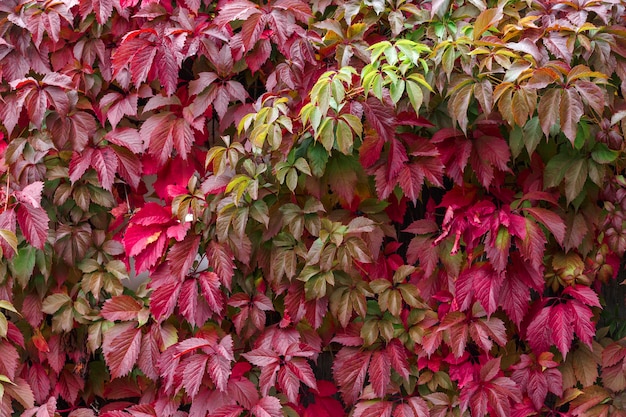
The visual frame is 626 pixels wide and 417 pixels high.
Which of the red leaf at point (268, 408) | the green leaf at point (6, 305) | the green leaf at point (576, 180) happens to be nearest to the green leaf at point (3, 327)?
the green leaf at point (6, 305)

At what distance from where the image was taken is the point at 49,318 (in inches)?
95.3

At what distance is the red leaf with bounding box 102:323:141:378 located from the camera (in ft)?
7.06

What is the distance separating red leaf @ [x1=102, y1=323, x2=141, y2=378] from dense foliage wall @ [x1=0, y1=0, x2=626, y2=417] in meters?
0.01

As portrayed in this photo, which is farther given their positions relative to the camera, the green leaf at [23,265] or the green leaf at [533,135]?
the green leaf at [23,265]

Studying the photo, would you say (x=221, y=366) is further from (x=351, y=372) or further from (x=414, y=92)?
(x=414, y=92)

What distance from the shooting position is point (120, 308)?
7.35ft

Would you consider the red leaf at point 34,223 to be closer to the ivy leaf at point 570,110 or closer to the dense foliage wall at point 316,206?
the dense foliage wall at point 316,206

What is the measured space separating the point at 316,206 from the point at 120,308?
2.20 feet

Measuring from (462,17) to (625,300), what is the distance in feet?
3.22

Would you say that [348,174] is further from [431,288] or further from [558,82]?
[558,82]

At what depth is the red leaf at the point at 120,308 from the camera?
2229mm

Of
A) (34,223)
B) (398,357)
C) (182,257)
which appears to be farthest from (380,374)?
(34,223)

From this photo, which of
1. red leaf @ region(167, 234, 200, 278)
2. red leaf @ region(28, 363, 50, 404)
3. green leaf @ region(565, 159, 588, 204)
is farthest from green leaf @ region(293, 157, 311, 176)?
red leaf @ region(28, 363, 50, 404)

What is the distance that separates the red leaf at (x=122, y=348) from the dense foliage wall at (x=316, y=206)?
11mm
